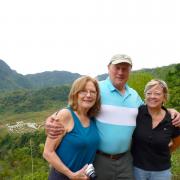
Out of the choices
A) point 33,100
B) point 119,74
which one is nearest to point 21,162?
point 119,74

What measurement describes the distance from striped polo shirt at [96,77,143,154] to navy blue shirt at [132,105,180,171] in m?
0.08

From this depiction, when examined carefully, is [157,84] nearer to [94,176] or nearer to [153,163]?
[153,163]

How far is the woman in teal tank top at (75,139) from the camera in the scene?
3.31 m

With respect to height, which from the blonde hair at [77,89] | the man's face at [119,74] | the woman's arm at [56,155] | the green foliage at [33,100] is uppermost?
the man's face at [119,74]

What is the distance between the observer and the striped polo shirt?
3.57 metres

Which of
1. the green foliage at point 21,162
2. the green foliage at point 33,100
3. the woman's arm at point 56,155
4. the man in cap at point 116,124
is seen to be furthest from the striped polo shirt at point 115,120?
the green foliage at point 33,100

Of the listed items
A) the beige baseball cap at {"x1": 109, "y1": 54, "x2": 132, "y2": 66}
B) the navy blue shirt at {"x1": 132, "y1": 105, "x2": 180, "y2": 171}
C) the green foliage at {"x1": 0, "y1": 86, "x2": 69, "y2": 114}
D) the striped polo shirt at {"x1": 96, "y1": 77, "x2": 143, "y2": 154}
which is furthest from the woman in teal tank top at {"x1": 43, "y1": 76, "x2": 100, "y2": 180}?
the green foliage at {"x1": 0, "y1": 86, "x2": 69, "y2": 114}

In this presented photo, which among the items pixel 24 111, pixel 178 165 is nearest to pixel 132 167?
pixel 178 165

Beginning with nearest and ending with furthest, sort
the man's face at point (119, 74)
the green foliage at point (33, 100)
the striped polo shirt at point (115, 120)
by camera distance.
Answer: the striped polo shirt at point (115, 120)
the man's face at point (119, 74)
the green foliage at point (33, 100)

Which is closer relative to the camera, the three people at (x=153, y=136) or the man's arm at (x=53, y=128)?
the man's arm at (x=53, y=128)

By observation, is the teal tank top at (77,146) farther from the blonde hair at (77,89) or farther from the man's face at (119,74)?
the man's face at (119,74)

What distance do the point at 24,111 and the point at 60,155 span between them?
400 feet

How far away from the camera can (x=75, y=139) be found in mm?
3291

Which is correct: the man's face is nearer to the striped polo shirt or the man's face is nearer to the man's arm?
the striped polo shirt
